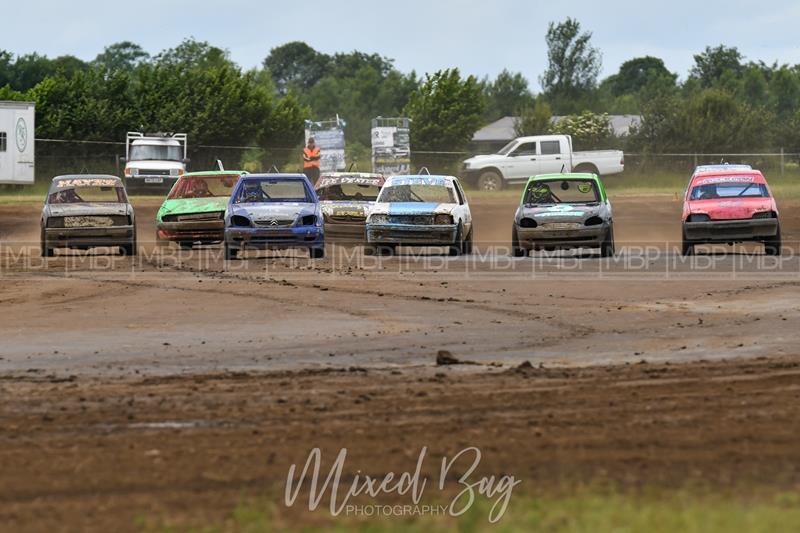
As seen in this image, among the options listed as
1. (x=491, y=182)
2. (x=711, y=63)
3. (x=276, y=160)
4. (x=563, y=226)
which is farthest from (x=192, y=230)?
(x=711, y=63)

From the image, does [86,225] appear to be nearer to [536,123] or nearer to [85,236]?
[85,236]

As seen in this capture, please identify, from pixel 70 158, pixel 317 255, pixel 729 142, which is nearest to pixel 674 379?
pixel 317 255

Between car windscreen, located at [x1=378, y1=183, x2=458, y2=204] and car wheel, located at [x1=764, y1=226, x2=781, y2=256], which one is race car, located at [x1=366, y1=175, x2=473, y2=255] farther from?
car wheel, located at [x1=764, y1=226, x2=781, y2=256]

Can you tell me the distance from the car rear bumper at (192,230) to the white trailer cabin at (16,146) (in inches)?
830

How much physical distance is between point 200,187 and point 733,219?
374 inches

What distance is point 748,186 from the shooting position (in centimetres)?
2539

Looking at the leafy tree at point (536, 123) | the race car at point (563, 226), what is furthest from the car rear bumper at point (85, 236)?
the leafy tree at point (536, 123)

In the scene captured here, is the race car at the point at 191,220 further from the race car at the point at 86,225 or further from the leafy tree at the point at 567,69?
the leafy tree at the point at 567,69

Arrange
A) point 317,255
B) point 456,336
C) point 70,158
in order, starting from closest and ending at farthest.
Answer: point 456,336, point 317,255, point 70,158

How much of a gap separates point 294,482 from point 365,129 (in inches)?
3812

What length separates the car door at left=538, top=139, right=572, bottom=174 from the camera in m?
47.5

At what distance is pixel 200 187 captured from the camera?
26.6 m

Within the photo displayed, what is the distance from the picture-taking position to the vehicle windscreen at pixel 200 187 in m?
26.5

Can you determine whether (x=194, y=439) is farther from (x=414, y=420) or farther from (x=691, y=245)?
(x=691, y=245)
